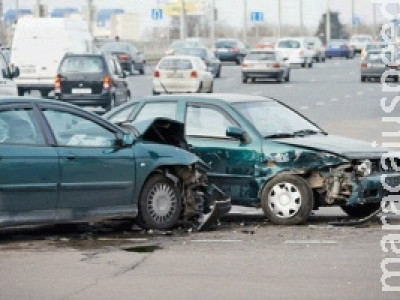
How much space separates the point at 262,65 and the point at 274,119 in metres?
41.6

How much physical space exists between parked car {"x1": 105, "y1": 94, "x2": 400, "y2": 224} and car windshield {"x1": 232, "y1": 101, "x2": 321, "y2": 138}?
17 millimetres

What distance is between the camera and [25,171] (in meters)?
12.1

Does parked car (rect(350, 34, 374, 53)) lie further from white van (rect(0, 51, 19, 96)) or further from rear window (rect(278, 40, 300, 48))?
white van (rect(0, 51, 19, 96))

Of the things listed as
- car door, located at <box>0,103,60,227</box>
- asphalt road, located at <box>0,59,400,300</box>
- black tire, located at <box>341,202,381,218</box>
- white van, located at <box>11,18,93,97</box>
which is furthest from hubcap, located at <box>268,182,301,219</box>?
white van, located at <box>11,18,93,97</box>

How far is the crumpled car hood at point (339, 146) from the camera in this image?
1371cm

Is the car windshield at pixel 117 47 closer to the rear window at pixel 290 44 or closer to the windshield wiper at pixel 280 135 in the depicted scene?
the rear window at pixel 290 44

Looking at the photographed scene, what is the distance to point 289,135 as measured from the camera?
14.3 m

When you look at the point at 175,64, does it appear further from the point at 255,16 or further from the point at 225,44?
the point at 255,16

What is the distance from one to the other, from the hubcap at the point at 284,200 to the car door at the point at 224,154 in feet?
0.77

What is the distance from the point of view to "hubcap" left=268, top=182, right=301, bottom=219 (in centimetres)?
1377

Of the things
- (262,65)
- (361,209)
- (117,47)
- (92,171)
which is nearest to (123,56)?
(117,47)

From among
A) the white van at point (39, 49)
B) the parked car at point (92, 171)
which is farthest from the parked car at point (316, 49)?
the parked car at point (92, 171)

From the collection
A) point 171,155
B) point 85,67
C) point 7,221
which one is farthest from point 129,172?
point 85,67

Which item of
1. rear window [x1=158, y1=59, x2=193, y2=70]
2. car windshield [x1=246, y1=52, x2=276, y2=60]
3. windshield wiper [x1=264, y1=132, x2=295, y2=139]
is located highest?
windshield wiper [x1=264, y1=132, x2=295, y2=139]
